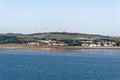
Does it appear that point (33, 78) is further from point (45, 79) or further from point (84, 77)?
point (84, 77)

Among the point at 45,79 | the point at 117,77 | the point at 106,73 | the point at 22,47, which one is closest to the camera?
the point at 45,79

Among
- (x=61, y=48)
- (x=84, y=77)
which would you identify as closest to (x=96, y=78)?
(x=84, y=77)

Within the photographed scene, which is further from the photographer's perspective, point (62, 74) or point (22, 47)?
point (22, 47)

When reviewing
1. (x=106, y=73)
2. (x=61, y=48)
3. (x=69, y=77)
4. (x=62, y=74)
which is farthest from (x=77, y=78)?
(x=61, y=48)

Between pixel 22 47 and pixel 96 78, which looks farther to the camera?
pixel 22 47

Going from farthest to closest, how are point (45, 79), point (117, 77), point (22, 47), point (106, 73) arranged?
point (22, 47), point (106, 73), point (117, 77), point (45, 79)

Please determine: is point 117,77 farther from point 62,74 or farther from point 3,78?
point 3,78

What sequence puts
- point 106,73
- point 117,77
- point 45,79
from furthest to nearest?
point 106,73 → point 117,77 → point 45,79

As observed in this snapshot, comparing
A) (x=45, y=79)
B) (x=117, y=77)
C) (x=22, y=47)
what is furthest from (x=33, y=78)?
(x=22, y=47)

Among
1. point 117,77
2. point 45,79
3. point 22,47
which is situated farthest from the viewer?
point 22,47
